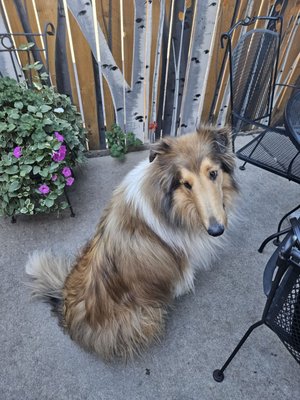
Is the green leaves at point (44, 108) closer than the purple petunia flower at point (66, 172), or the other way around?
the green leaves at point (44, 108)

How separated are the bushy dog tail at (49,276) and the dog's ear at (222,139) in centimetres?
123

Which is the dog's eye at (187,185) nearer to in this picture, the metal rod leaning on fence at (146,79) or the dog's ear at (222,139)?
the dog's ear at (222,139)

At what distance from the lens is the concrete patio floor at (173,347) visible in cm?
162

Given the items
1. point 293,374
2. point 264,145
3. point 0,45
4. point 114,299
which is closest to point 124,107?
point 0,45

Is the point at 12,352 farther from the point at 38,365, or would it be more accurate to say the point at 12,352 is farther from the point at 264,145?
the point at 264,145

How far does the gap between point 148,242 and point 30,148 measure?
3.95ft

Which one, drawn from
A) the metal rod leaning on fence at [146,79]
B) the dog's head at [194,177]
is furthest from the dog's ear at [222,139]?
the metal rod leaning on fence at [146,79]

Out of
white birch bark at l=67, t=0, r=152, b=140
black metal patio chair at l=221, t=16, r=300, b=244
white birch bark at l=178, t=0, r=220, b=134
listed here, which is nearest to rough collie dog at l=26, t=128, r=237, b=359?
black metal patio chair at l=221, t=16, r=300, b=244

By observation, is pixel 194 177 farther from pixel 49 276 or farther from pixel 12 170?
pixel 12 170

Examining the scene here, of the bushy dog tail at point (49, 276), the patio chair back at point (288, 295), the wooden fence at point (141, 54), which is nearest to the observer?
the patio chair back at point (288, 295)

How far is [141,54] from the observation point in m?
2.67

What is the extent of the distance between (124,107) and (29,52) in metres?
Answer: 1.00

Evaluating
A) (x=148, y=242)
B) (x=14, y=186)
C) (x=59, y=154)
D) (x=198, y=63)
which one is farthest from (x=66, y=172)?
(x=198, y=63)

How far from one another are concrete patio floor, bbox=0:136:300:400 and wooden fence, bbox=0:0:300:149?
4.74ft
